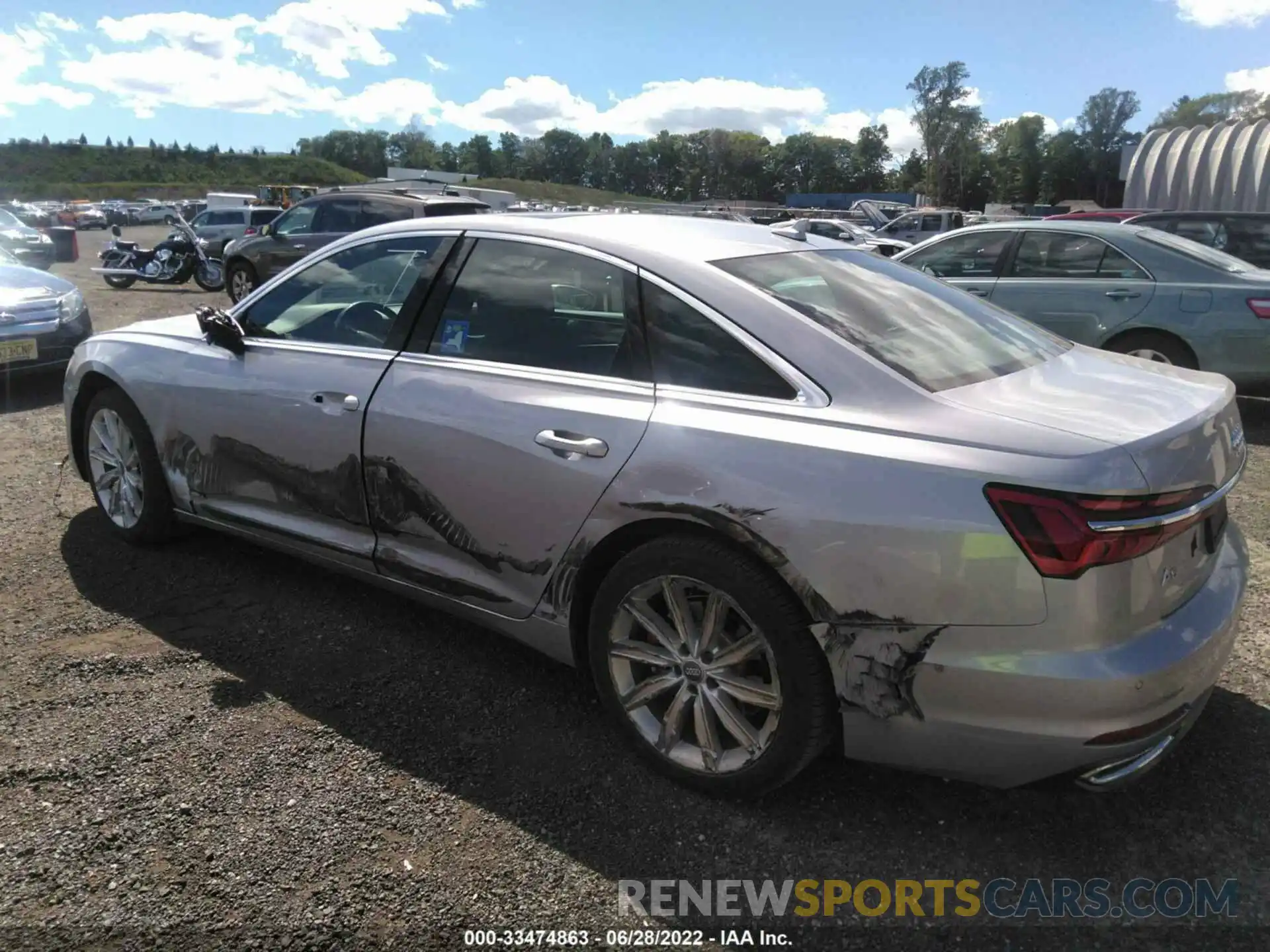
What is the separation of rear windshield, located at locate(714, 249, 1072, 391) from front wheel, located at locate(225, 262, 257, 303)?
13081 millimetres

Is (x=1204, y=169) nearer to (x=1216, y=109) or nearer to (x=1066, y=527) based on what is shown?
(x=1066, y=527)

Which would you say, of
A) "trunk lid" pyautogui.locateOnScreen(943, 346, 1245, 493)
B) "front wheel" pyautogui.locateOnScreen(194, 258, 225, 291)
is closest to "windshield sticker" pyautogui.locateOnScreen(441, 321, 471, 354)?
"trunk lid" pyautogui.locateOnScreen(943, 346, 1245, 493)

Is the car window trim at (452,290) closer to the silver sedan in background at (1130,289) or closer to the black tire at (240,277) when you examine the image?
the silver sedan in background at (1130,289)

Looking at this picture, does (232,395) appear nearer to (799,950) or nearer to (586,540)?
(586,540)

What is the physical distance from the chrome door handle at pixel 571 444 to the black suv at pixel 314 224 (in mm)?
10608

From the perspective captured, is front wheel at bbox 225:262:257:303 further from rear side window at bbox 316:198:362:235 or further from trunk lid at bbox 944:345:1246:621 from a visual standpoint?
trunk lid at bbox 944:345:1246:621

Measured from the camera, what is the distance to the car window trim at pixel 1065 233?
22.5 feet

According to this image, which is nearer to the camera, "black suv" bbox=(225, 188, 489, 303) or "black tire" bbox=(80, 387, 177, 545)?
"black tire" bbox=(80, 387, 177, 545)

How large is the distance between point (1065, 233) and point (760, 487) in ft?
20.4

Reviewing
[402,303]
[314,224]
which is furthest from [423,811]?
[314,224]

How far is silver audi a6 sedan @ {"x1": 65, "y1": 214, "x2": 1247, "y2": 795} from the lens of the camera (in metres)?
2.04

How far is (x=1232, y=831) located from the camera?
95.8 inches

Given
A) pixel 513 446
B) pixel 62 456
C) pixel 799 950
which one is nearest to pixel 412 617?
pixel 513 446

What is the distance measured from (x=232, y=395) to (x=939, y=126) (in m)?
116
